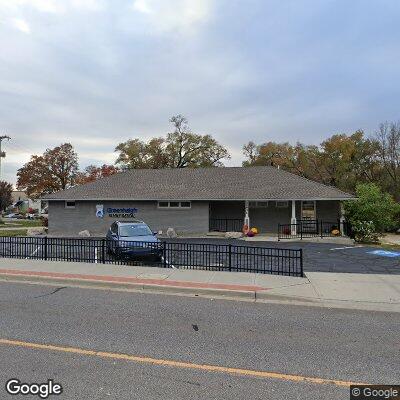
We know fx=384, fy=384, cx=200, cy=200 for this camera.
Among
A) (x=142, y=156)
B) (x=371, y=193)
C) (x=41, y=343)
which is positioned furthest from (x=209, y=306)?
(x=142, y=156)

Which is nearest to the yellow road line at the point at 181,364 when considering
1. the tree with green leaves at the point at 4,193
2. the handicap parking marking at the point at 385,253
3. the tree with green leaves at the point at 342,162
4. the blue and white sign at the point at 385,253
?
the handicap parking marking at the point at 385,253

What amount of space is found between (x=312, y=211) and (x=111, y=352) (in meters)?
22.8

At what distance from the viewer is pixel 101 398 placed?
3922 mm

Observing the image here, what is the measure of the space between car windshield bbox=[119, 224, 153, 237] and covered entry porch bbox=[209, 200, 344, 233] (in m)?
10.7

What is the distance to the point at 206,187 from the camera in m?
27.9

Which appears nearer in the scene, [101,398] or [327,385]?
[101,398]

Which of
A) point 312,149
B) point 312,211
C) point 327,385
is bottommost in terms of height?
point 327,385

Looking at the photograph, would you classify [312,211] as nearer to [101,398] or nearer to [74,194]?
[74,194]

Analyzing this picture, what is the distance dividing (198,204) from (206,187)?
6.03ft

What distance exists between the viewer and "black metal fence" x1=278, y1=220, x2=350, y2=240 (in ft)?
76.0

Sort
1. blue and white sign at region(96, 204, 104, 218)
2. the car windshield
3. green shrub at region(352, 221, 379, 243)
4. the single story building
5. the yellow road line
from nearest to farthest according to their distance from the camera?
the yellow road line < the car windshield < green shrub at region(352, 221, 379, 243) < the single story building < blue and white sign at region(96, 204, 104, 218)

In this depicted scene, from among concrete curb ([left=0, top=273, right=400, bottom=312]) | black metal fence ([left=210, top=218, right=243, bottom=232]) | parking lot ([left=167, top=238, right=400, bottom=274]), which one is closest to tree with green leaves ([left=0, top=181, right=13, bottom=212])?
black metal fence ([left=210, top=218, right=243, bottom=232])

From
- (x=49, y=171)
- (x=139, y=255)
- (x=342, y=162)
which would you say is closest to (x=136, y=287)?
(x=139, y=255)

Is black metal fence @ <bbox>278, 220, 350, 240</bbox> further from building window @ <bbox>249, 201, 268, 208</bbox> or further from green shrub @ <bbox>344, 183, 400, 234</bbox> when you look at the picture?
building window @ <bbox>249, 201, 268, 208</bbox>
